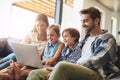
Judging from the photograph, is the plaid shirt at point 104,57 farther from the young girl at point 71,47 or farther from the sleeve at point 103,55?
the young girl at point 71,47

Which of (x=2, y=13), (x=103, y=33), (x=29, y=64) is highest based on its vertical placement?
(x=2, y=13)

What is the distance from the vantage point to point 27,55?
2.16 m

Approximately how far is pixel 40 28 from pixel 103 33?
0.86m

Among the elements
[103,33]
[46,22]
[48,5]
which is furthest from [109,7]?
[103,33]

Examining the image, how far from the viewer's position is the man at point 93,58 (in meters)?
1.64

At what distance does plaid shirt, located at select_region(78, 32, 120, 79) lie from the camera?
1.77 metres

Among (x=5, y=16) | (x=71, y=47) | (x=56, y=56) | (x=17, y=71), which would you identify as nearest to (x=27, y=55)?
(x=17, y=71)

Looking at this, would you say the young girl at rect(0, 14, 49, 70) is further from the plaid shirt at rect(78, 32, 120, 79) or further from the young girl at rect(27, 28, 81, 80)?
the plaid shirt at rect(78, 32, 120, 79)

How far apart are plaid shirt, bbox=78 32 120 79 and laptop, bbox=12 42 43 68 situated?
0.51 m

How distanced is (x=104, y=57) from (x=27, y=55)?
78 centimetres

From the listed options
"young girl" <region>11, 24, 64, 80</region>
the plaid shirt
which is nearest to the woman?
"young girl" <region>11, 24, 64, 80</region>

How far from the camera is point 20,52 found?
2213 millimetres

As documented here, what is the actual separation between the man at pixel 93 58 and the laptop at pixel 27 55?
44cm

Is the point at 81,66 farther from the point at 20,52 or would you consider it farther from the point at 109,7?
the point at 109,7
